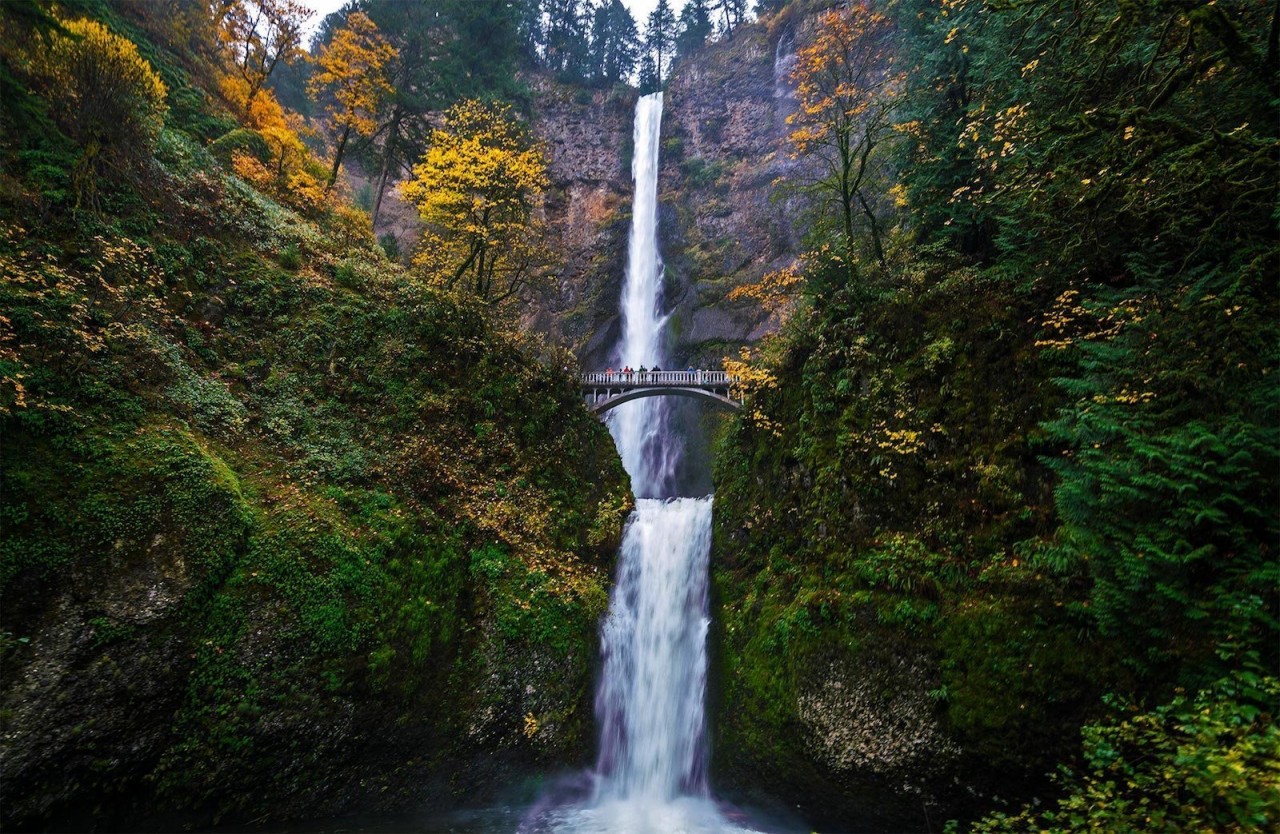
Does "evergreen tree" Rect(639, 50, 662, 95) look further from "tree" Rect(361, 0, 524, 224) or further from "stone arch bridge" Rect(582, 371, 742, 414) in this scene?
"stone arch bridge" Rect(582, 371, 742, 414)

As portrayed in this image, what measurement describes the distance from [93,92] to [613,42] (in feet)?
133

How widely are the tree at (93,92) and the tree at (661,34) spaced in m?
39.2

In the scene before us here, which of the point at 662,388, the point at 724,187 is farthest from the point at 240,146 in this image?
the point at 724,187

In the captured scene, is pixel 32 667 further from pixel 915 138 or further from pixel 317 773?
pixel 915 138

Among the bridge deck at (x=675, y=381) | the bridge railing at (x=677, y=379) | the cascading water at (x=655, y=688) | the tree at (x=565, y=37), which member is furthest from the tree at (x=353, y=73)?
the tree at (x=565, y=37)

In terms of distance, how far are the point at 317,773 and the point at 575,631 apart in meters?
4.54

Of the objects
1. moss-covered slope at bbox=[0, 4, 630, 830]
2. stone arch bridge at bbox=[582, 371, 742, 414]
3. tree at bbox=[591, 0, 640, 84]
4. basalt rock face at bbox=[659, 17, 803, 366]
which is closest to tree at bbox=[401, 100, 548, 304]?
moss-covered slope at bbox=[0, 4, 630, 830]

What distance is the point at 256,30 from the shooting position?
17984 mm

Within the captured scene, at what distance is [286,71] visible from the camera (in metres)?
35.2

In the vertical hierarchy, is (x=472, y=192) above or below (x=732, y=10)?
below

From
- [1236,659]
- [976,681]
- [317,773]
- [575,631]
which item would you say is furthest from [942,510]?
[317,773]

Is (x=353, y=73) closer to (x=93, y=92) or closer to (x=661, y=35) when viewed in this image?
(x=93, y=92)

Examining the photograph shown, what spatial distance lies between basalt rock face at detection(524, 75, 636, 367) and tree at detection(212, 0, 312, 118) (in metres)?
11.6

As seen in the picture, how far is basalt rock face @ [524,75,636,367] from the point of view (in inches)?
1201
